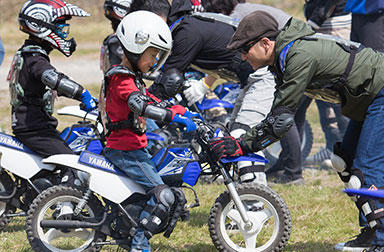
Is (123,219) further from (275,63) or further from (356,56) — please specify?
(356,56)

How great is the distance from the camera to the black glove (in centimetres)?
454

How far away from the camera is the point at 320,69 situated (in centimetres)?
433

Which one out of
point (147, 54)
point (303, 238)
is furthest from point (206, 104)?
point (147, 54)

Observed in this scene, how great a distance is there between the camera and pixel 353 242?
15.8 ft

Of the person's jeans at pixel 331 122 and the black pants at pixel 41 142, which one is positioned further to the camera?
the person's jeans at pixel 331 122

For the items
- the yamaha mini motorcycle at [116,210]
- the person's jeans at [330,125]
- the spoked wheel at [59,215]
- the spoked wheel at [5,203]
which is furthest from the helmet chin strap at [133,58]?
the person's jeans at [330,125]

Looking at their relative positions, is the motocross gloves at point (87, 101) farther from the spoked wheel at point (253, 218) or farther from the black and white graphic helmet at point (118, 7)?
the black and white graphic helmet at point (118, 7)

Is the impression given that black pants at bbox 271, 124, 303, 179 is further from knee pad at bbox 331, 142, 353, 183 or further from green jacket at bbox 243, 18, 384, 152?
green jacket at bbox 243, 18, 384, 152

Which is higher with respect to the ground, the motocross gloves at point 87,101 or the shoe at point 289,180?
the motocross gloves at point 87,101

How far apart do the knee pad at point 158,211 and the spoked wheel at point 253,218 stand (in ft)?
1.26

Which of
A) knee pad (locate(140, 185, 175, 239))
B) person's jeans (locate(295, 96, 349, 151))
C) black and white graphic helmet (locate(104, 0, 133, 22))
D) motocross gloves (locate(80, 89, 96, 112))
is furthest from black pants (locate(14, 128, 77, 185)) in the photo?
person's jeans (locate(295, 96, 349, 151))

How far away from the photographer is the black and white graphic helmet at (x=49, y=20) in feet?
17.6

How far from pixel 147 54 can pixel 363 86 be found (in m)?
1.52

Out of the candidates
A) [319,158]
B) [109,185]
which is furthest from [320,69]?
[319,158]
